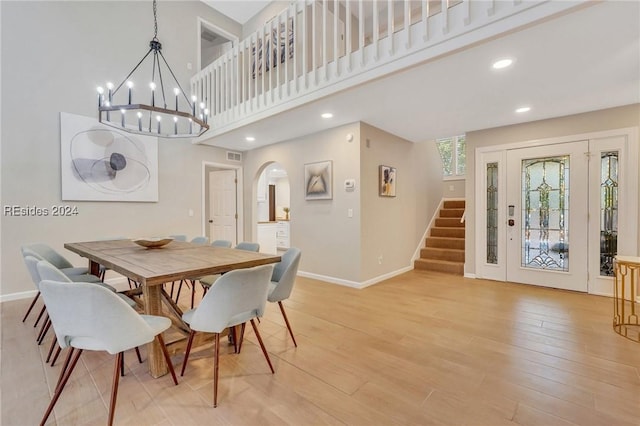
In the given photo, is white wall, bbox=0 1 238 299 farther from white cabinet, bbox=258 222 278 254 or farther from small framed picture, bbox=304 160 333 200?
small framed picture, bbox=304 160 333 200

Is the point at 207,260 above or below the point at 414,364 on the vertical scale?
above

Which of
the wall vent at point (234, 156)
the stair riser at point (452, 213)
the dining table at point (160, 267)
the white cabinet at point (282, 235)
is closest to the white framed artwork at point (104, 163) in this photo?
the wall vent at point (234, 156)

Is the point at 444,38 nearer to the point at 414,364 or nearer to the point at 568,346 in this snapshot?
the point at 414,364

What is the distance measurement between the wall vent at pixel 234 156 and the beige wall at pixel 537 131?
4.47 m

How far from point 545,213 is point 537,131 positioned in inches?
47.6

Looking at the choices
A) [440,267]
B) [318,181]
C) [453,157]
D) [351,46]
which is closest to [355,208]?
[318,181]

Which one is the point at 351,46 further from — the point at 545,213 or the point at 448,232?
the point at 448,232

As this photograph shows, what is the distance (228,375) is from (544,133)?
496cm

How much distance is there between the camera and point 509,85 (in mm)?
2828

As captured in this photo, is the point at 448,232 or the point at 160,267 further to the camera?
the point at 448,232

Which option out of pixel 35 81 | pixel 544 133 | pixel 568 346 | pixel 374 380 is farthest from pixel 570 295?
pixel 35 81

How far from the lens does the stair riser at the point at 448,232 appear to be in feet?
18.7

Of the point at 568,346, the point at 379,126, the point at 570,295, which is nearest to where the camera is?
the point at 568,346

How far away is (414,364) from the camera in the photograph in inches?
80.7
